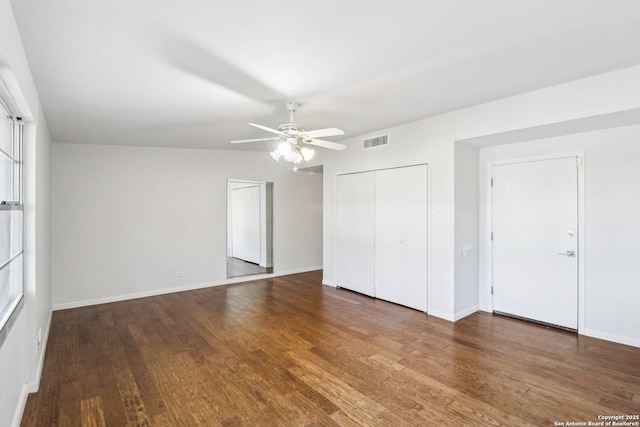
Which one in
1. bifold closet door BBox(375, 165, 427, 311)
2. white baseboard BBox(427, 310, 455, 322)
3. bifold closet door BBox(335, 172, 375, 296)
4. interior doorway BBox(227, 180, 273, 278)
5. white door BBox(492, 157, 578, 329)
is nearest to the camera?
white door BBox(492, 157, 578, 329)

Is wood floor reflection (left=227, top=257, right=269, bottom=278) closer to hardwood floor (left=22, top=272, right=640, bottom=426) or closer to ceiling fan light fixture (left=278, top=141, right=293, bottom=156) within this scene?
hardwood floor (left=22, top=272, right=640, bottom=426)

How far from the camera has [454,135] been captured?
4.04 meters

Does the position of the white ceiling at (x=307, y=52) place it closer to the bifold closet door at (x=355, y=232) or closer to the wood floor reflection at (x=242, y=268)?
the bifold closet door at (x=355, y=232)

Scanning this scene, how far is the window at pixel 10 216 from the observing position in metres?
2.18

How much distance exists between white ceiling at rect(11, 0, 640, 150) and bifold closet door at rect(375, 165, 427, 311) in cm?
121

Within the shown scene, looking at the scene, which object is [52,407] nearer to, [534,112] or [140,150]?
[140,150]

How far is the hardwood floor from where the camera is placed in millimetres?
2328

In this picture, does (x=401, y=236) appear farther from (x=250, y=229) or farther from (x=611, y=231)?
(x=250, y=229)

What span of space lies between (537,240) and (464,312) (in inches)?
52.3

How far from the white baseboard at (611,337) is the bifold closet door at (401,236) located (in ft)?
5.96

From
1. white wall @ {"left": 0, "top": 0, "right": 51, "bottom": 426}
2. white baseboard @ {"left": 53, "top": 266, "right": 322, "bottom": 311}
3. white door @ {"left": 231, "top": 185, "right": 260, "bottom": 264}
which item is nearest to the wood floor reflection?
white door @ {"left": 231, "top": 185, "right": 260, "bottom": 264}

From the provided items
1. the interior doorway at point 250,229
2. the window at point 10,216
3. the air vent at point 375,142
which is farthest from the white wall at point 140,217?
the window at point 10,216

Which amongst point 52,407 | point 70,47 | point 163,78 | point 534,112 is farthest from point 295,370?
point 534,112

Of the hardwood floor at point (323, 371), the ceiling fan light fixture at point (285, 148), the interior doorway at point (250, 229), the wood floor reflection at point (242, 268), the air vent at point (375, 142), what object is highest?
the air vent at point (375, 142)
